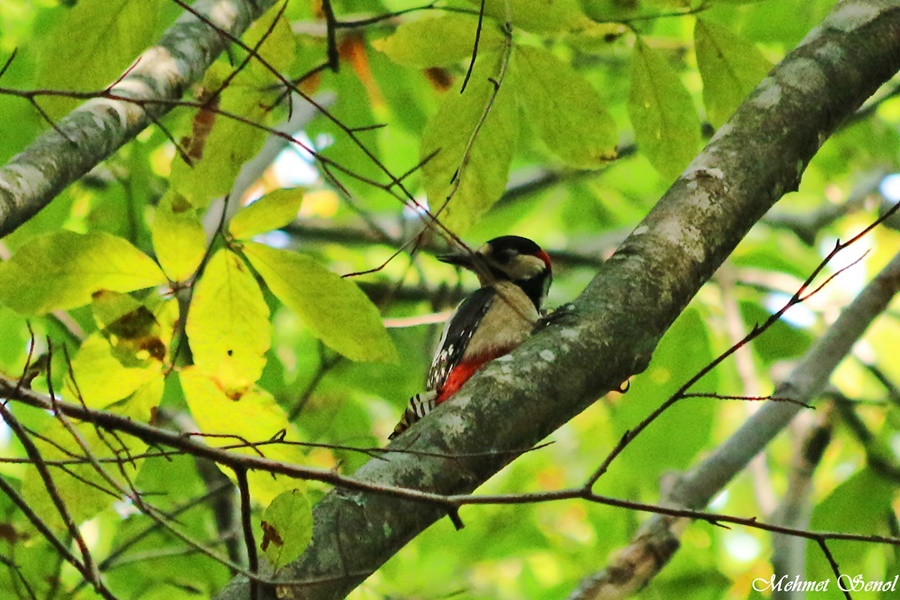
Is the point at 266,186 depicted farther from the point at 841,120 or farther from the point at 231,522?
the point at 841,120

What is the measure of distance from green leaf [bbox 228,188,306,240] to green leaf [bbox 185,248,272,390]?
7 centimetres

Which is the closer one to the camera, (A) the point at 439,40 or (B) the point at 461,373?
(A) the point at 439,40

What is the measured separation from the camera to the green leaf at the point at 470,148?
2.49 m

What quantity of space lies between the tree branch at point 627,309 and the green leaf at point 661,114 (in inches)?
9.0

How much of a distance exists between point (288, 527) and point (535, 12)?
4.11ft

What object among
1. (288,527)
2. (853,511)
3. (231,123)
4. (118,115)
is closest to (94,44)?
(118,115)

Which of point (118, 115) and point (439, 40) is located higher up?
point (439, 40)

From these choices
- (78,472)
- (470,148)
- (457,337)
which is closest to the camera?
(78,472)

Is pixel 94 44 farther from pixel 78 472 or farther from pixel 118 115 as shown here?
pixel 78 472

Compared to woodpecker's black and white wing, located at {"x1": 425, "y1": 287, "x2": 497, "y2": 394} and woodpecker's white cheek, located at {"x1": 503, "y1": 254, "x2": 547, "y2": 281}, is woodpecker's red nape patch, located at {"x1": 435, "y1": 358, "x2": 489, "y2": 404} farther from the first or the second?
woodpecker's white cheek, located at {"x1": 503, "y1": 254, "x2": 547, "y2": 281}

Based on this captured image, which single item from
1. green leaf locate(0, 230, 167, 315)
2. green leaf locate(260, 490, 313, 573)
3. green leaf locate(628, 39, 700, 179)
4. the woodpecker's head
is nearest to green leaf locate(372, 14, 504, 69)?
green leaf locate(628, 39, 700, 179)

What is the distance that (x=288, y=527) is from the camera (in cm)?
156

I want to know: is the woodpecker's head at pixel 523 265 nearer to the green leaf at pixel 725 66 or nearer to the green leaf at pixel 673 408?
the green leaf at pixel 673 408

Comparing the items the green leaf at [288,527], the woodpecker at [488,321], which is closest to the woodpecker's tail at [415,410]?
the woodpecker at [488,321]
